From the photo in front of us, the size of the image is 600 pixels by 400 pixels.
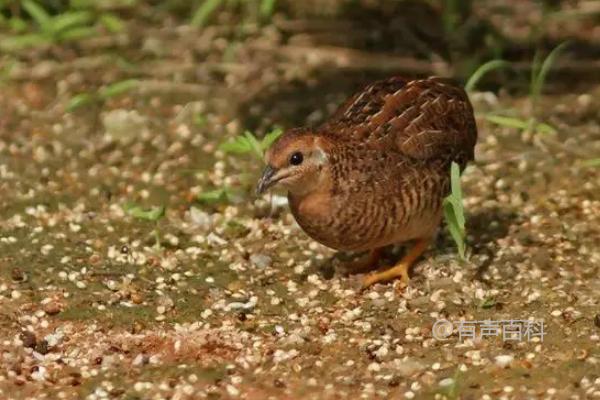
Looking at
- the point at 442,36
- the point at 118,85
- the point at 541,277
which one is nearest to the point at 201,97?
the point at 118,85

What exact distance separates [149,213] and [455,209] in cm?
143

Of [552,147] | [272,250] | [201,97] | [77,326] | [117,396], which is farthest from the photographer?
[201,97]

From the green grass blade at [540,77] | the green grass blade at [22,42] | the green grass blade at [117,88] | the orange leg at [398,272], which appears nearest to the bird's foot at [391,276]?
the orange leg at [398,272]

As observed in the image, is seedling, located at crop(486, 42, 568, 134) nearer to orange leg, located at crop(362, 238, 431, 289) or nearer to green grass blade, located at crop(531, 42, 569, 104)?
green grass blade, located at crop(531, 42, 569, 104)

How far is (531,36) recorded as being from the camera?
272 inches

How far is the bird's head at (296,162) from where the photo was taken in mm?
4578

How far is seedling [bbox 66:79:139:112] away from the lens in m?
6.41

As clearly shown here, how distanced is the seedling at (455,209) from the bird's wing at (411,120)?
13 centimetres

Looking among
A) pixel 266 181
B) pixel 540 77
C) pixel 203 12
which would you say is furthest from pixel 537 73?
pixel 266 181

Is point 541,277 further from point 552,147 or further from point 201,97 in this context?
point 201,97

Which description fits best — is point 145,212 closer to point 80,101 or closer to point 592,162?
point 80,101

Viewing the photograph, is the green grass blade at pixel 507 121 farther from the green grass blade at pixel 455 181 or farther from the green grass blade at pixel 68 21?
the green grass blade at pixel 68 21

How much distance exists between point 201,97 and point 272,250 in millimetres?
1565

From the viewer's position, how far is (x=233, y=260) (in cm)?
528
